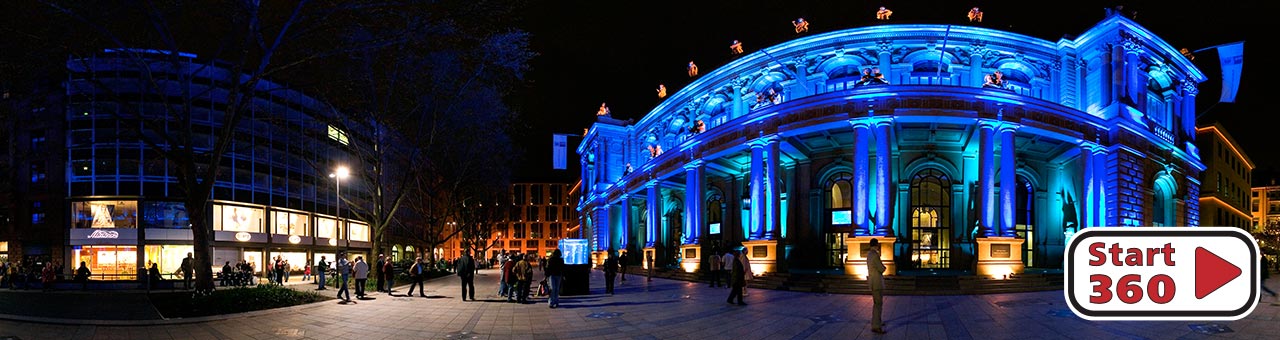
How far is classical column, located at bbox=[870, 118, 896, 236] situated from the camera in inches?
1029

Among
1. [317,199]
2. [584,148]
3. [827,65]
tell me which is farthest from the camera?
[584,148]

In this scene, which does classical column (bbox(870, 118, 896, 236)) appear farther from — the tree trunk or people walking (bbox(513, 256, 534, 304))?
the tree trunk

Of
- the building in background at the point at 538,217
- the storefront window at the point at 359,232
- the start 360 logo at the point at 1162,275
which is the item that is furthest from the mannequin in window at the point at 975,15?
the building in background at the point at 538,217

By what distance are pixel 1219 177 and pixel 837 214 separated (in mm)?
33944

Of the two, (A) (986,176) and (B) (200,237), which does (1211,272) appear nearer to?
(B) (200,237)

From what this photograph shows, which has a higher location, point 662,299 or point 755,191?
point 755,191

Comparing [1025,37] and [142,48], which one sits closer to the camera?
[142,48]

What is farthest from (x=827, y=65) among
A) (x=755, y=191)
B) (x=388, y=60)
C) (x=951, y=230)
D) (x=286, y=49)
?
(x=286, y=49)

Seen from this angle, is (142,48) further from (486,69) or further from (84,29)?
(486,69)

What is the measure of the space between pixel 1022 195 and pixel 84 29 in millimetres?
35629

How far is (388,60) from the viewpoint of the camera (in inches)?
912

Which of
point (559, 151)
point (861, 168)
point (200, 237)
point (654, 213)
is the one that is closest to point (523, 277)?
point (200, 237)

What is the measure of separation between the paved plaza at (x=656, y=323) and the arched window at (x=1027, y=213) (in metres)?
14.7

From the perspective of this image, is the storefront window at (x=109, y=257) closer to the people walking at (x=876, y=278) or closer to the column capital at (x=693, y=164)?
the column capital at (x=693, y=164)
